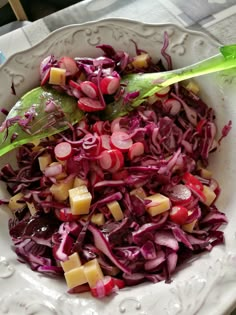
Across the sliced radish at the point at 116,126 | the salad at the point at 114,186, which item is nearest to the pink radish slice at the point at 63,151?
the salad at the point at 114,186

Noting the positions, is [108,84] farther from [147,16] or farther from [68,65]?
[147,16]

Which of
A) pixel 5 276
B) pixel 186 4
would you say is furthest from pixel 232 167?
pixel 186 4

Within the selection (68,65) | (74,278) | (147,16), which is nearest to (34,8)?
(147,16)

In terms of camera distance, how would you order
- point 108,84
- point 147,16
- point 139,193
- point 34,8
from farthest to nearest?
1. point 34,8
2. point 147,16
3. point 108,84
4. point 139,193

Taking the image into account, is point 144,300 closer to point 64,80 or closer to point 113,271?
point 113,271

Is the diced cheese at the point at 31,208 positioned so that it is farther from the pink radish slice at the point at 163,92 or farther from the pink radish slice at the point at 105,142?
the pink radish slice at the point at 163,92

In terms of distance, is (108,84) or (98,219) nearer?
(98,219)
